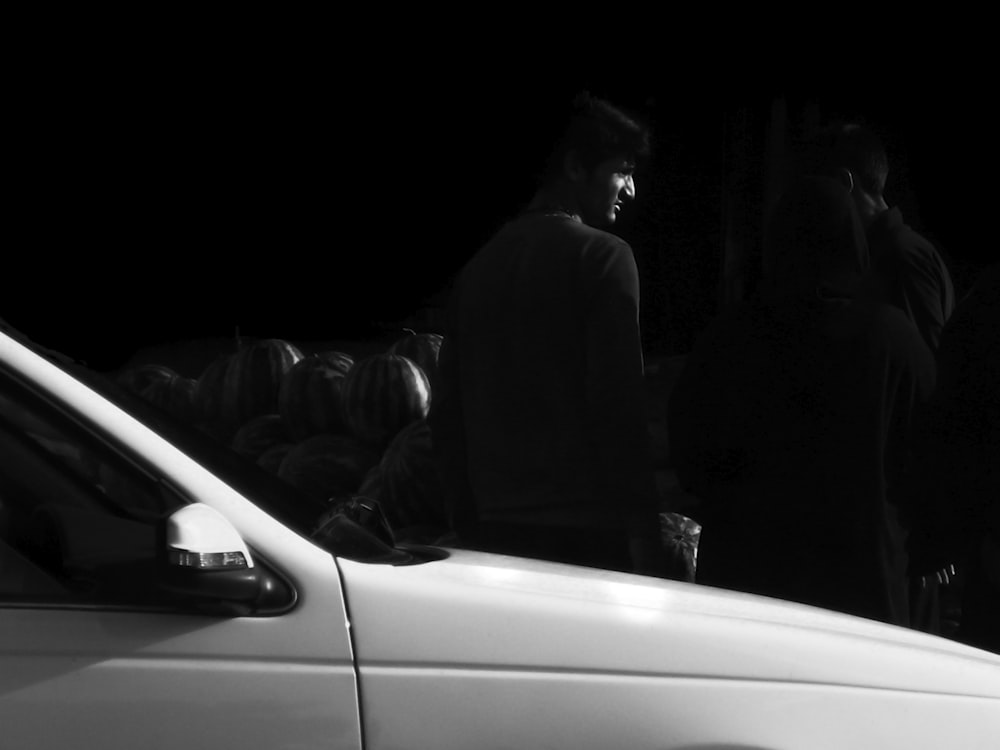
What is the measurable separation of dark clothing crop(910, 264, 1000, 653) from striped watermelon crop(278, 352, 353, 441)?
356cm

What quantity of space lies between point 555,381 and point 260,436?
3.56 m

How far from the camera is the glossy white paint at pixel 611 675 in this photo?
266cm

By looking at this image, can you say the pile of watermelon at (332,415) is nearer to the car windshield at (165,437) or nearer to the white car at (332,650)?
the car windshield at (165,437)

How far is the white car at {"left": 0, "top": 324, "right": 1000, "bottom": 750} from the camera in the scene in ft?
8.39

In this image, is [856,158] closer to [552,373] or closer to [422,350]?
[552,373]

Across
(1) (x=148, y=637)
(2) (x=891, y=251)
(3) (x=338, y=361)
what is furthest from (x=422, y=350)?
(1) (x=148, y=637)

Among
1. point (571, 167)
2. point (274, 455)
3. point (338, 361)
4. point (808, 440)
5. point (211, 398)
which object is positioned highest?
point (571, 167)

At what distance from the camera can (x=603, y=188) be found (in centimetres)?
448

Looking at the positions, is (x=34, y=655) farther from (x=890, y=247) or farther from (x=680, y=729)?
(x=890, y=247)

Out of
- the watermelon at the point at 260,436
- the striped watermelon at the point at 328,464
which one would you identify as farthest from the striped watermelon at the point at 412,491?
the watermelon at the point at 260,436

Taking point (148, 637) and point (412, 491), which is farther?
point (412, 491)

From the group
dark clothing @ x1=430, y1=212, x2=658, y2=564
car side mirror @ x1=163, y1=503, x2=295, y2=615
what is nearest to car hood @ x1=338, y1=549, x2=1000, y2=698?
car side mirror @ x1=163, y1=503, x2=295, y2=615

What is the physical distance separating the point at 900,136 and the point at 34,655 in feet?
18.1

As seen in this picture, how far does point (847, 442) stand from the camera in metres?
4.32
